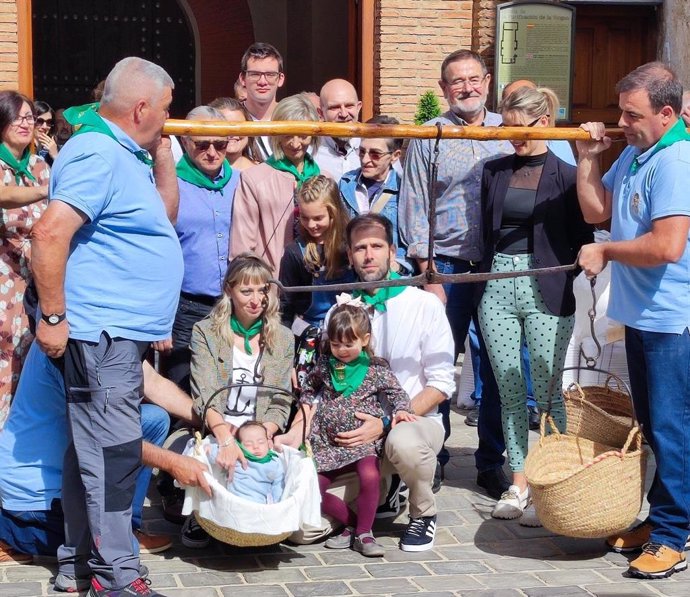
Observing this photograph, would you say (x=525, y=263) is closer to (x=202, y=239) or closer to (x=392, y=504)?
(x=392, y=504)

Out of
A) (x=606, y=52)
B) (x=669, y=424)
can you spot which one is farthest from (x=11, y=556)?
(x=606, y=52)

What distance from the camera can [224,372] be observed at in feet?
17.8

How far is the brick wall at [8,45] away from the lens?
9.84m

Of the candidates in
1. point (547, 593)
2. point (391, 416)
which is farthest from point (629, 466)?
point (391, 416)

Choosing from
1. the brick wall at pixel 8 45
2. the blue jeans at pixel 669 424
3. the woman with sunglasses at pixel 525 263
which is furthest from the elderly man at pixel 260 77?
the brick wall at pixel 8 45

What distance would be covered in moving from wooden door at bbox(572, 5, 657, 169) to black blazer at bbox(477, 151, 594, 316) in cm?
562

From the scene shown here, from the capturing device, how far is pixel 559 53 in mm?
10641

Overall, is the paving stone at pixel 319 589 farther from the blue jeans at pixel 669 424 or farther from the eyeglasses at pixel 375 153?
the eyeglasses at pixel 375 153

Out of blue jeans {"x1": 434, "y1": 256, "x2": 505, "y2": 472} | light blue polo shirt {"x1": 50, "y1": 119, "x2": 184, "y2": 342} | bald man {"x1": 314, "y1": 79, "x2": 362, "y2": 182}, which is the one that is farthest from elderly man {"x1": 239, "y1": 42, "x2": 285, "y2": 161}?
light blue polo shirt {"x1": 50, "y1": 119, "x2": 184, "y2": 342}

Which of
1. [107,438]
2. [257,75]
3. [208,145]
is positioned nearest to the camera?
[107,438]

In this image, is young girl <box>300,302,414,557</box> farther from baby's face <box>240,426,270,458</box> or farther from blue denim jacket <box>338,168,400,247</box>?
blue denim jacket <box>338,168,400,247</box>

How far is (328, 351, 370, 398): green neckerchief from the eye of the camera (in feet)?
17.7

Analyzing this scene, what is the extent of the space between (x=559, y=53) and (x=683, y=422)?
618 cm

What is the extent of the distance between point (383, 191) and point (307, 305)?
2.43 ft
